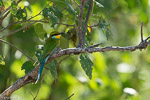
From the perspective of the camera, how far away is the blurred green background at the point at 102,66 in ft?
8.21

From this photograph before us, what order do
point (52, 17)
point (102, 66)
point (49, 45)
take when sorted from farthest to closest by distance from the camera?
point (102, 66) < point (49, 45) < point (52, 17)

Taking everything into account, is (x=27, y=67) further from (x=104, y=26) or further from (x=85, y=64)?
(x=104, y=26)

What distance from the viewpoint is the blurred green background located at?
8.21ft

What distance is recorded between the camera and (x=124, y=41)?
12.0 feet

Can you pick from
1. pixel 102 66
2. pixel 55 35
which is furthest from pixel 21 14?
pixel 102 66

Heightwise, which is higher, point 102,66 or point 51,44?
point 51,44

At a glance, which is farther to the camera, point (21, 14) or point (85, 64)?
point (21, 14)

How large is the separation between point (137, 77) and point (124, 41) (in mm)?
406

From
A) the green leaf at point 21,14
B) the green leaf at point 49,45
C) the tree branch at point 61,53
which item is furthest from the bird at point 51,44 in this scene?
the green leaf at point 21,14

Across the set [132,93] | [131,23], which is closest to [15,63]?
[132,93]

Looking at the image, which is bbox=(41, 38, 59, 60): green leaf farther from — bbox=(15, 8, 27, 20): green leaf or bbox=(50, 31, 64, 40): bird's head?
bbox=(15, 8, 27, 20): green leaf

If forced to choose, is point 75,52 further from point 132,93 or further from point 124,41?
point 124,41

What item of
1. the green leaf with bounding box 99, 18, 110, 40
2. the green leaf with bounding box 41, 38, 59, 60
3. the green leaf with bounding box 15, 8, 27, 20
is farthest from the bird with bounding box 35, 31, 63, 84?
the green leaf with bounding box 99, 18, 110, 40

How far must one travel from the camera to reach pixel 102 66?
2.93m
